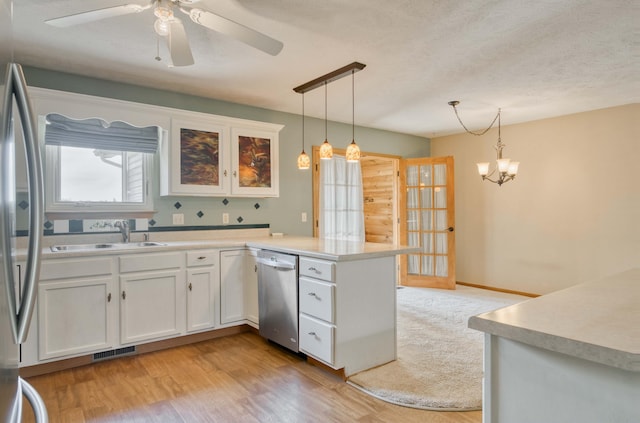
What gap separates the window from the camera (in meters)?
3.12

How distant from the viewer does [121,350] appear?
2.96 meters

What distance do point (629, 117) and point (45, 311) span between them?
5.87 meters

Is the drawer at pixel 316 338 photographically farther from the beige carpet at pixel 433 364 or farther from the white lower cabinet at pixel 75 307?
the white lower cabinet at pixel 75 307

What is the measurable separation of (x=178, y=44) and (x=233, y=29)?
1.13ft

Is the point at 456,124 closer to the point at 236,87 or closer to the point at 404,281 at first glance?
the point at 404,281

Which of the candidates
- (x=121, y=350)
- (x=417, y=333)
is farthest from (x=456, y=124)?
(x=121, y=350)

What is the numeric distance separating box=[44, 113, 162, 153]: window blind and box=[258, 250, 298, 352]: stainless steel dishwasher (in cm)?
154

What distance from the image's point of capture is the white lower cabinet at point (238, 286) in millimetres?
3375

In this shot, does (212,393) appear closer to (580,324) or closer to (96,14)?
(580,324)

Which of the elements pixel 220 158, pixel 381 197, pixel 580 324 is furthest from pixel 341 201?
pixel 580 324

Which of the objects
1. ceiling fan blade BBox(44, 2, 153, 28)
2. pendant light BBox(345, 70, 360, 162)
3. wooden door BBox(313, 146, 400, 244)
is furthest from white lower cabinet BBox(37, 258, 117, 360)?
wooden door BBox(313, 146, 400, 244)

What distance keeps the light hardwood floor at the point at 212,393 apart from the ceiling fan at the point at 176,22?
201 cm

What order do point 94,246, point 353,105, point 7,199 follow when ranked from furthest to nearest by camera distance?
point 353,105, point 94,246, point 7,199

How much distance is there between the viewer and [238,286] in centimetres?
346
